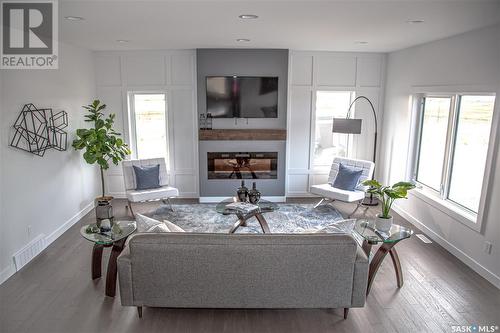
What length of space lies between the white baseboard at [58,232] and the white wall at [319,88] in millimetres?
3544

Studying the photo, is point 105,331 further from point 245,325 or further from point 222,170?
point 222,170

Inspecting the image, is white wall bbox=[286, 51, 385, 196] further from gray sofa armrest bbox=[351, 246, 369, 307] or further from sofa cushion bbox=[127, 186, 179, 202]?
gray sofa armrest bbox=[351, 246, 369, 307]

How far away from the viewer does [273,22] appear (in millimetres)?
3748

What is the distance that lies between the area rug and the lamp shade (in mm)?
1346

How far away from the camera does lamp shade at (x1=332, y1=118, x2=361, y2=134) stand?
5.87m

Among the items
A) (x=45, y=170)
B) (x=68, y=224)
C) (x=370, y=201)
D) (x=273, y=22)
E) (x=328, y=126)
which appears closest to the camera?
(x=273, y=22)

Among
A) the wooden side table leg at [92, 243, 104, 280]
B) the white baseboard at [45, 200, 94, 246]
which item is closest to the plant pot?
the wooden side table leg at [92, 243, 104, 280]

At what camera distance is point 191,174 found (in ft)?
21.9

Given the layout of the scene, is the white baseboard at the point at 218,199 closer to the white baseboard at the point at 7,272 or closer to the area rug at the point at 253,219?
the area rug at the point at 253,219

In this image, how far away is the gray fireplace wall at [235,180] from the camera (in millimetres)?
6426

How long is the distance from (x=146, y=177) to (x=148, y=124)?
3.86 feet

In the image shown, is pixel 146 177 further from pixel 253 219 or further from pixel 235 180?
pixel 253 219

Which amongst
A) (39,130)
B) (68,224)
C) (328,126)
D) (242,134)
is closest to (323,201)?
(328,126)

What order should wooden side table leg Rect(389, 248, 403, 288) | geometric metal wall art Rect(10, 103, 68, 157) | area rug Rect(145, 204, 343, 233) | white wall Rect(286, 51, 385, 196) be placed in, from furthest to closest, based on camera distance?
white wall Rect(286, 51, 385, 196) → area rug Rect(145, 204, 343, 233) → geometric metal wall art Rect(10, 103, 68, 157) → wooden side table leg Rect(389, 248, 403, 288)
